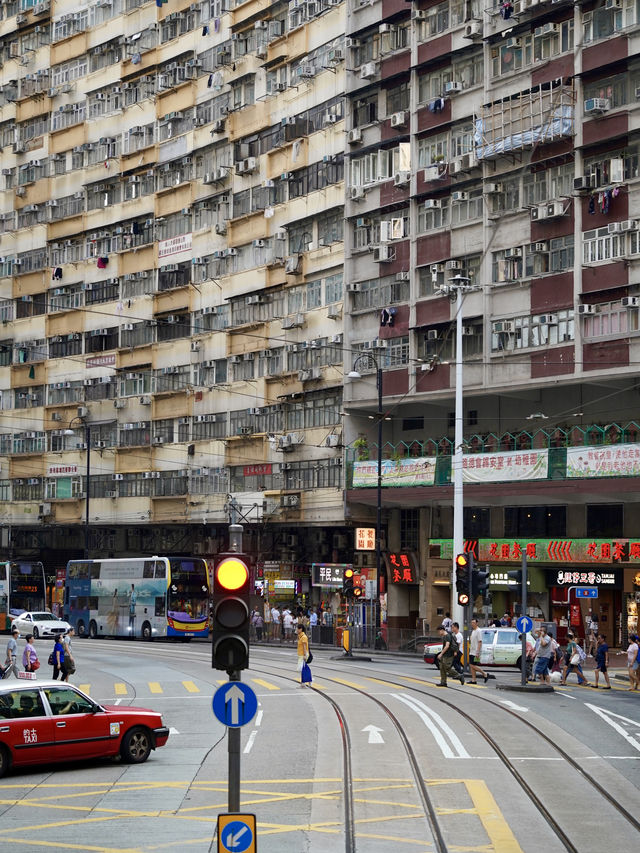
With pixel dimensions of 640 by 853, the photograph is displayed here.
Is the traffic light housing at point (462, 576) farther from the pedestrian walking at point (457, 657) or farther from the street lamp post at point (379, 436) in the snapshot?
the street lamp post at point (379, 436)

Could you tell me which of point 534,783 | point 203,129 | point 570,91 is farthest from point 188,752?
point 203,129

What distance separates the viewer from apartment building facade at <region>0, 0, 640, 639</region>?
4800cm

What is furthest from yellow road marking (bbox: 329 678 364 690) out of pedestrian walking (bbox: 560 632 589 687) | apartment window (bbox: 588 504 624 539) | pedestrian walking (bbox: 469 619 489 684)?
apartment window (bbox: 588 504 624 539)

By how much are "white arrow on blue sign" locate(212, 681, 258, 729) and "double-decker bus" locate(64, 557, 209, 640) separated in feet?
146

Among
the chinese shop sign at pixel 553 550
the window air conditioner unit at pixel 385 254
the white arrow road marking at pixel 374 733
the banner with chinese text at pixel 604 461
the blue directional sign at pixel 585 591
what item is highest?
the window air conditioner unit at pixel 385 254

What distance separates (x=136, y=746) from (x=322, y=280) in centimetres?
4056

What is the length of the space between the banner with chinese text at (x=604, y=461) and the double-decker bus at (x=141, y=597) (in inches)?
662

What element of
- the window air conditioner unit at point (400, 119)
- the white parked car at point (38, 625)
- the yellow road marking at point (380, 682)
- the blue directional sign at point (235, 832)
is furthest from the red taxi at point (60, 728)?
the white parked car at point (38, 625)

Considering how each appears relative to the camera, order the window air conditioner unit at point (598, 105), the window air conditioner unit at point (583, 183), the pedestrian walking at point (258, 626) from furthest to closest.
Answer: the pedestrian walking at point (258, 626), the window air conditioner unit at point (583, 183), the window air conditioner unit at point (598, 105)

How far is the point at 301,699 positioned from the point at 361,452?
2719cm

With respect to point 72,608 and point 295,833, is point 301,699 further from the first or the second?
point 72,608

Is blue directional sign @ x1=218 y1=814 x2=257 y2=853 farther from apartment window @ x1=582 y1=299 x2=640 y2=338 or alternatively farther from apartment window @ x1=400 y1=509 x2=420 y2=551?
apartment window @ x1=400 y1=509 x2=420 y2=551

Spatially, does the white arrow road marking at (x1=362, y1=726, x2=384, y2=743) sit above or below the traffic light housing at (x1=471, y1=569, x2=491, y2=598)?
below

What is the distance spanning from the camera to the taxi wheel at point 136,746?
20.5m
